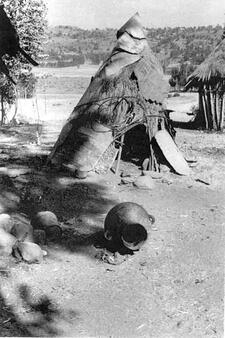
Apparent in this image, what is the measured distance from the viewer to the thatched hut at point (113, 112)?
1270cm

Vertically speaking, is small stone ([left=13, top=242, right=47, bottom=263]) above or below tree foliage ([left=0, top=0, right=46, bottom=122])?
below

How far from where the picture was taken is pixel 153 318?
251 inches

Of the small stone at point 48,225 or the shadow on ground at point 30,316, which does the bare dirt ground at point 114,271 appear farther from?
the small stone at point 48,225

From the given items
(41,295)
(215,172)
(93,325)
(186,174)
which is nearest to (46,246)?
(41,295)

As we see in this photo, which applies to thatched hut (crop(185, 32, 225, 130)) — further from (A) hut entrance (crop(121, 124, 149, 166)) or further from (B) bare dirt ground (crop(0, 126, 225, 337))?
(B) bare dirt ground (crop(0, 126, 225, 337))

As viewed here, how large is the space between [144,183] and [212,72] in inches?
410

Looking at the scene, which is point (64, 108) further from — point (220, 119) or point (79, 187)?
point (79, 187)

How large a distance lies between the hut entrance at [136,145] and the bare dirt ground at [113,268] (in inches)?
43.5

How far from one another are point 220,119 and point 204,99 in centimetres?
116

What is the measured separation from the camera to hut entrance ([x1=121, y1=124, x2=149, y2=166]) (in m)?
14.0

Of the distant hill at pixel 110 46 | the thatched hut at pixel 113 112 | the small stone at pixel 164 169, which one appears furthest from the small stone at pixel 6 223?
the distant hill at pixel 110 46

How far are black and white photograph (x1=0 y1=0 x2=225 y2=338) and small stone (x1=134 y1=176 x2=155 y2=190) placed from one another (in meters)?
0.03

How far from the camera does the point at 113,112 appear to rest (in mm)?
12867

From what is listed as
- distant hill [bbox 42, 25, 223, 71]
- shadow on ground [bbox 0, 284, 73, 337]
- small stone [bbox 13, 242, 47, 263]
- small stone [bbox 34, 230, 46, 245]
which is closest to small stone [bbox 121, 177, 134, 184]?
small stone [bbox 34, 230, 46, 245]
